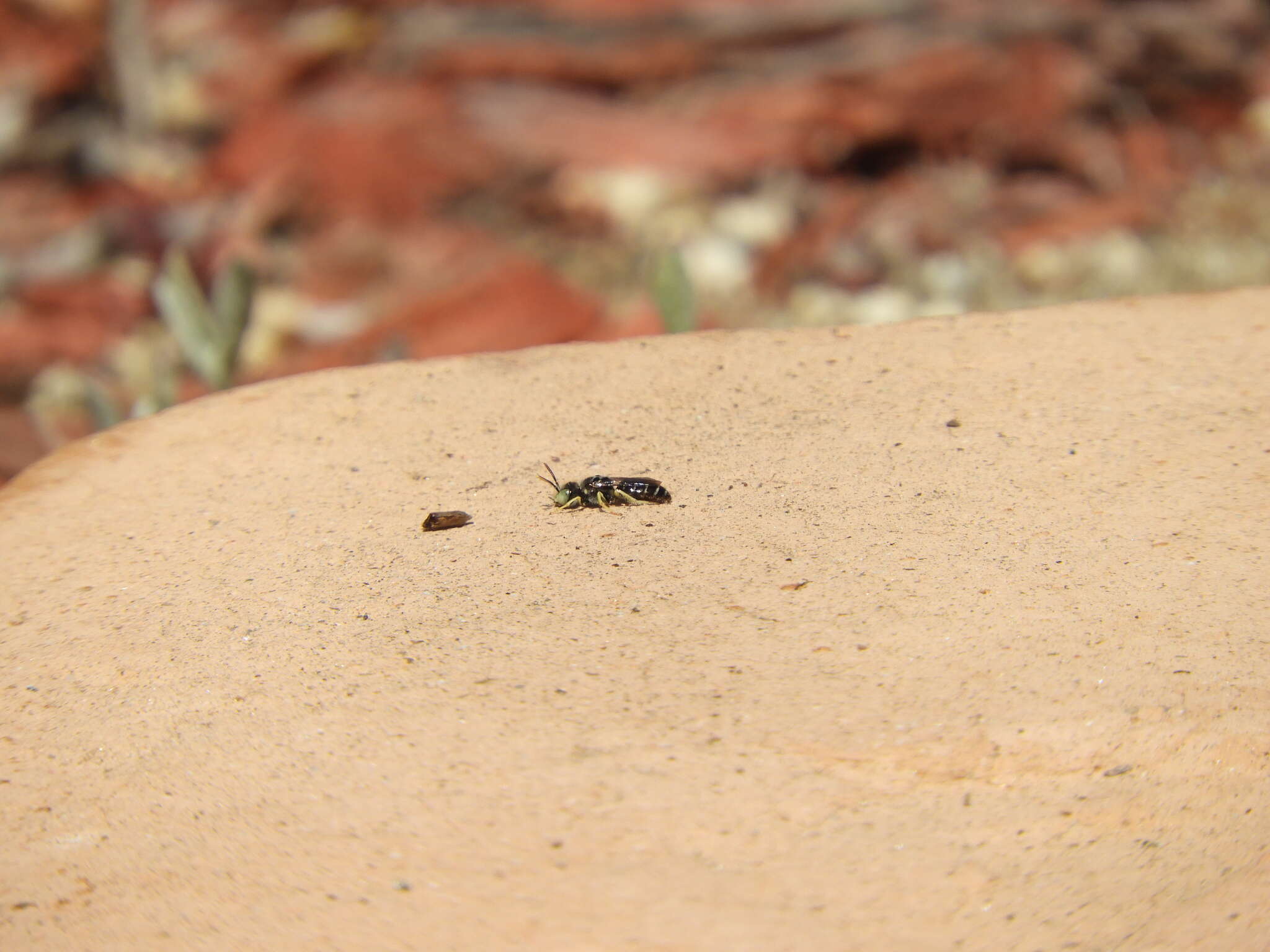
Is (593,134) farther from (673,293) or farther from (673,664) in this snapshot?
(673,664)

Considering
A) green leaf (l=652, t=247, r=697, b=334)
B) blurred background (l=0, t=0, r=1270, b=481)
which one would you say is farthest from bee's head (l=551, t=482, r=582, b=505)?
blurred background (l=0, t=0, r=1270, b=481)

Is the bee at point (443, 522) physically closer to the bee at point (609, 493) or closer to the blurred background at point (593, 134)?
the bee at point (609, 493)

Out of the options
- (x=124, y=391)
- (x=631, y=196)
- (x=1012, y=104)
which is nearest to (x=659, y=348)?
(x=124, y=391)

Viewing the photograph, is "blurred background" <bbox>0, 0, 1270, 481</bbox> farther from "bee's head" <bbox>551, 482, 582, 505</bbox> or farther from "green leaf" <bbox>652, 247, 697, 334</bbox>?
"bee's head" <bbox>551, 482, 582, 505</bbox>

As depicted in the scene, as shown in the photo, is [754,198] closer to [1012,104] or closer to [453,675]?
[1012,104]

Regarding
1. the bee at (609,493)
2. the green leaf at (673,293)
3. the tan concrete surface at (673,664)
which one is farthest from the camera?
the green leaf at (673,293)

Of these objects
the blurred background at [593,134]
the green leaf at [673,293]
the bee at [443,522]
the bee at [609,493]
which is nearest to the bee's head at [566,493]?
the bee at [609,493]

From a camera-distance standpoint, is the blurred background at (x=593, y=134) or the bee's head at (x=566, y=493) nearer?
the bee's head at (x=566, y=493)
